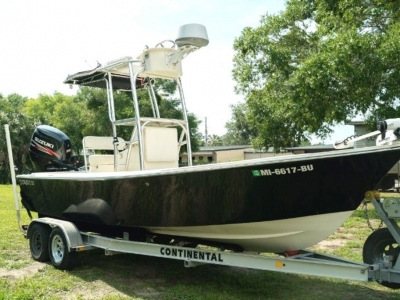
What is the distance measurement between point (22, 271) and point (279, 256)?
3256 mm

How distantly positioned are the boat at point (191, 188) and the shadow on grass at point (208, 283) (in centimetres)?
45

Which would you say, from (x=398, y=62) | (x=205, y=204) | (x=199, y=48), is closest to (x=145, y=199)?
(x=205, y=204)

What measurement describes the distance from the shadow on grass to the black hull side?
2.35 feet

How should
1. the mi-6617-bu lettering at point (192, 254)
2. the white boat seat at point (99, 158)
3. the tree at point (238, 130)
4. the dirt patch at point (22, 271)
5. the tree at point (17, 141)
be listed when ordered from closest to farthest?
the mi-6617-bu lettering at point (192, 254) < the dirt patch at point (22, 271) < the white boat seat at point (99, 158) < the tree at point (17, 141) < the tree at point (238, 130)

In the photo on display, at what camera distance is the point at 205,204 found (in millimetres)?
4289

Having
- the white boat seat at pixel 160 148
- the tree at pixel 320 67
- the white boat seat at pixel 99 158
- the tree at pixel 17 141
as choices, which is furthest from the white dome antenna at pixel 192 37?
the tree at pixel 17 141

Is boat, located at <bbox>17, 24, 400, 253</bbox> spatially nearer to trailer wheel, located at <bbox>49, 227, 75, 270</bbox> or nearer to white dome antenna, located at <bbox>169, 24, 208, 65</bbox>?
white dome antenna, located at <bbox>169, 24, 208, 65</bbox>

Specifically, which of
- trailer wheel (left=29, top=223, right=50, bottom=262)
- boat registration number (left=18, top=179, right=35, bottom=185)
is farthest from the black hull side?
boat registration number (left=18, top=179, right=35, bottom=185)

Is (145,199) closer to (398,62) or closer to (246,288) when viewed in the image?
(246,288)

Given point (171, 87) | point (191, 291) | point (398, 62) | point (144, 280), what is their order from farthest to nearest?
point (171, 87), point (398, 62), point (144, 280), point (191, 291)

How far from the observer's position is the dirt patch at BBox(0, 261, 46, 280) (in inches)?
212

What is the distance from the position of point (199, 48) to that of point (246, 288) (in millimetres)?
2801

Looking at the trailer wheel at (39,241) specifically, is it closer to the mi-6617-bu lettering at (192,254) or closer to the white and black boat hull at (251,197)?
the white and black boat hull at (251,197)

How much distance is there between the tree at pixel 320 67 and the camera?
8.95 meters
